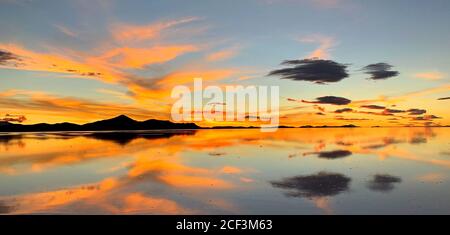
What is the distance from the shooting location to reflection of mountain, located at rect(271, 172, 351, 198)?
49.0 ft

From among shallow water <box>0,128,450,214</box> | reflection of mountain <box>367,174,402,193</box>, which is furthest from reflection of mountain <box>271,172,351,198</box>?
reflection of mountain <box>367,174,402,193</box>

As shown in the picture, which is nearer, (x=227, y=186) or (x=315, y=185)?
(x=315, y=185)

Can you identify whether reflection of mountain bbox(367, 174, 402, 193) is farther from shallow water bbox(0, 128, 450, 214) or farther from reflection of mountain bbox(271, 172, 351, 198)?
reflection of mountain bbox(271, 172, 351, 198)

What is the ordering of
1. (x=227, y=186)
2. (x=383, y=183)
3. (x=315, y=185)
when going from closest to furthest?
(x=315, y=185) < (x=227, y=186) < (x=383, y=183)

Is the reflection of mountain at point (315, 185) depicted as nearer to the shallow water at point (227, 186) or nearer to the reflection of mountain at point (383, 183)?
the shallow water at point (227, 186)

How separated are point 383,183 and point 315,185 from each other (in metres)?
3.36

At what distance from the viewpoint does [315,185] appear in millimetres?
16703

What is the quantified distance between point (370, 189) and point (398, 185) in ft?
6.51

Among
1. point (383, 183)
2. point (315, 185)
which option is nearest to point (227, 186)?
point (315, 185)

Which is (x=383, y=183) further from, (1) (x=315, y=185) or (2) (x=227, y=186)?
(2) (x=227, y=186)

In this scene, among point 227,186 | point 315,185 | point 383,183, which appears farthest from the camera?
point 383,183

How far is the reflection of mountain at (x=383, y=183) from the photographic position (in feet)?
52.5
